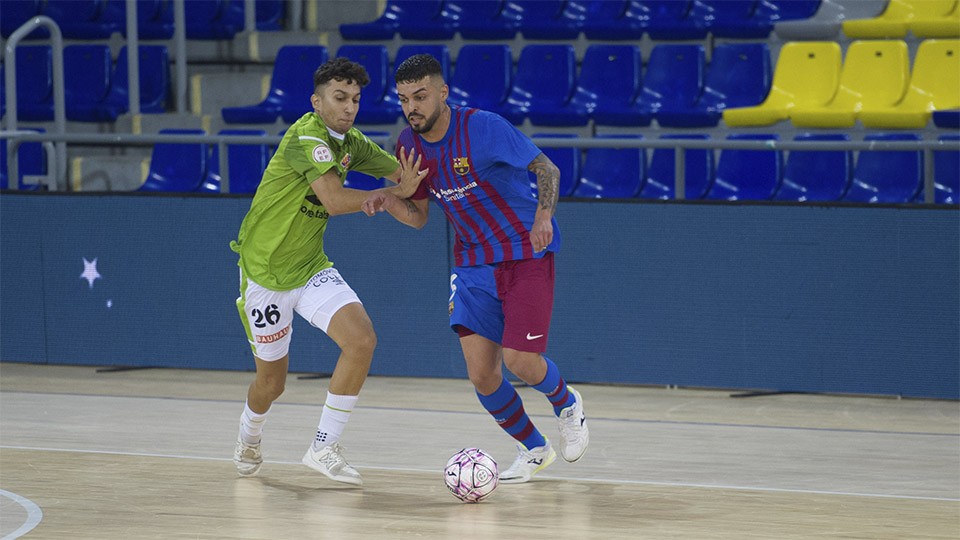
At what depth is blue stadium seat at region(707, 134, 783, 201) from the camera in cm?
1135

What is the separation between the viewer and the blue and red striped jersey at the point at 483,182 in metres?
7.19

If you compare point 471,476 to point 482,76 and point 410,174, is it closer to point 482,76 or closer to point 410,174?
point 410,174

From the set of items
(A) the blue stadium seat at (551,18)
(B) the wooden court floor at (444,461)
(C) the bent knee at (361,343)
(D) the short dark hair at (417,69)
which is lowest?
(B) the wooden court floor at (444,461)

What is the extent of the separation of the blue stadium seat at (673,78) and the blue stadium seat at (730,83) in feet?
0.32

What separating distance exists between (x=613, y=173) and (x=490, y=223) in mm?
4697

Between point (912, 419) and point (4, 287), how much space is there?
22.9 ft

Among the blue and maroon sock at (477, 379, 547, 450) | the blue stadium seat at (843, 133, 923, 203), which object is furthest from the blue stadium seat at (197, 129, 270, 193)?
the blue and maroon sock at (477, 379, 547, 450)

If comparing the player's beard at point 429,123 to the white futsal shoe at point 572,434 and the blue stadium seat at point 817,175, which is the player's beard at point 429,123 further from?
the blue stadium seat at point 817,175

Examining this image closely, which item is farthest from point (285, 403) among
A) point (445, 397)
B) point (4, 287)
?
point (4, 287)

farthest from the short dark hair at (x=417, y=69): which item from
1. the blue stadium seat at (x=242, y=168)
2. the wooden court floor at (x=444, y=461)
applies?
the blue stadium seat at (x=242, y=168)

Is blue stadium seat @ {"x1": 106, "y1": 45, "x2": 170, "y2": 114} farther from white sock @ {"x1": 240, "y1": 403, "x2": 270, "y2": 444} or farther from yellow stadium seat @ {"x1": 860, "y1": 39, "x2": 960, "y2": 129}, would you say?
A: white sock @ {"x1": 240, "y1": 403, "x2": 270, "y2": 444}

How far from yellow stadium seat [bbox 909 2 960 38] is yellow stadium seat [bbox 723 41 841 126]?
0.77m

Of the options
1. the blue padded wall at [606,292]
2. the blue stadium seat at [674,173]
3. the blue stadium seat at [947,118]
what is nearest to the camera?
the blue padded wall at [606,292]

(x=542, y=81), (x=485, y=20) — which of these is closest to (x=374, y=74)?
(x=485, y=20)
